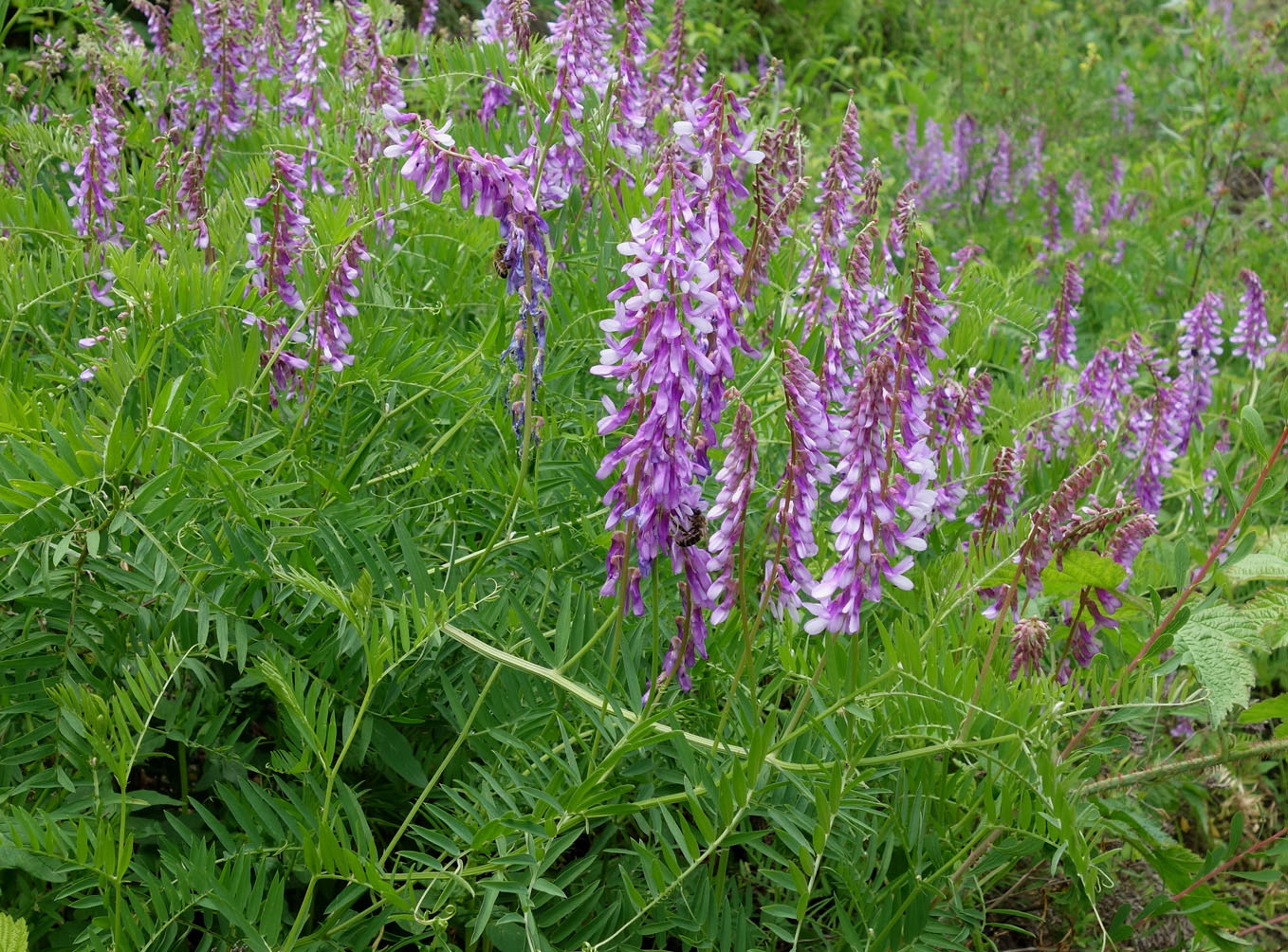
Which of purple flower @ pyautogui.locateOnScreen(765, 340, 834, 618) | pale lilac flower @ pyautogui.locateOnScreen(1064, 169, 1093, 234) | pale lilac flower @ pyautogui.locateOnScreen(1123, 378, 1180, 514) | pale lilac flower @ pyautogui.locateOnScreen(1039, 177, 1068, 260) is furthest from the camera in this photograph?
pale lilac flower @ pyautogui.locateOnScreen(1064, 169, 1093, 234)

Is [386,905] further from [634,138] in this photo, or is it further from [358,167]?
[634,138]

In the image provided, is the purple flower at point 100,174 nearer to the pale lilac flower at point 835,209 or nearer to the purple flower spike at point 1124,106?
the pale lilac flower at point 835,209

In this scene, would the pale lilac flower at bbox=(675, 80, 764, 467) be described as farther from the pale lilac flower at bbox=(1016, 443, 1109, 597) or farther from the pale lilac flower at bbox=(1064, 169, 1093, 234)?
the pale lilac flower at bbox=(1064, 169, 1093, 234)

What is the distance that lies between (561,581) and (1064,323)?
2026mm

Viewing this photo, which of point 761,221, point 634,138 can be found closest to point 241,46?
point 634,138

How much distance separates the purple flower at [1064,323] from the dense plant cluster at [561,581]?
36 centimetres

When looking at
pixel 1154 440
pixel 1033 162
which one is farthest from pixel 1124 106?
pixel 1154 440

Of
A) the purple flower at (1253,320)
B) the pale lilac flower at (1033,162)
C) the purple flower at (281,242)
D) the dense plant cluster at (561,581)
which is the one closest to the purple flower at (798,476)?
the dense plant cluster at (561,581)

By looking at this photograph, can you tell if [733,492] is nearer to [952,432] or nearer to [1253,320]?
[952,432]

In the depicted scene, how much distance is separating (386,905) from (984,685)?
1.02m

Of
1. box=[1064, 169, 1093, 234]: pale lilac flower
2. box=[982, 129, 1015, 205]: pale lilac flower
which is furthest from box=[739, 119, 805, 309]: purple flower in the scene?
box=[982, 129, 1015, 205]: pale lilac flower

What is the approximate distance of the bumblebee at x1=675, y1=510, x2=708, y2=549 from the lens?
5.66 ft

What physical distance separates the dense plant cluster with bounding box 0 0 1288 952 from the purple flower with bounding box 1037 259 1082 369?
0.36 metres

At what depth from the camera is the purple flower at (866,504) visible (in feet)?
5.65
